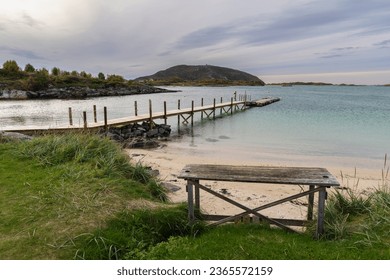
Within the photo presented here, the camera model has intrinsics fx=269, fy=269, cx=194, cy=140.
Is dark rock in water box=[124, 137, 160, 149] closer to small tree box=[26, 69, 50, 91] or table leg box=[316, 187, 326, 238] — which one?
table leg box=[316, 187, 326, 238]

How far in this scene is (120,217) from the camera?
165 inches

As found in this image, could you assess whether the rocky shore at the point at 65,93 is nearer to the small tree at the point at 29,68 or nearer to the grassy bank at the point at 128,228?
the small tree at the point at 29,68

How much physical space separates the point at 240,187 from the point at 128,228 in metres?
4.79

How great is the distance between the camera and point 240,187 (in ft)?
26.7

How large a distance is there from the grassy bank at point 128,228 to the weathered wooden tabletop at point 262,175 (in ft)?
2.47

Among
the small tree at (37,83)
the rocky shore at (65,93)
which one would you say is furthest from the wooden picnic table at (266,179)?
the small tree at (37,83)

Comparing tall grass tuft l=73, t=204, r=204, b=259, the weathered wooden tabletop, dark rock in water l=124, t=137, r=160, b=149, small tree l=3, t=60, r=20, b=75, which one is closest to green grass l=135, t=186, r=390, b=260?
tall grass tuft l=73, t=204, r=204, b=259

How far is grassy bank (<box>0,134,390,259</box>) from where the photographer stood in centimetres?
343

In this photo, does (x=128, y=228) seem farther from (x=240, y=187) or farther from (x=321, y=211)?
(x=240, y=187)

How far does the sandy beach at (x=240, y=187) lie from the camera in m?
6.41

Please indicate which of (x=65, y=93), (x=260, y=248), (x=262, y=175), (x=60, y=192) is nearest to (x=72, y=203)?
(x=60, y=192)

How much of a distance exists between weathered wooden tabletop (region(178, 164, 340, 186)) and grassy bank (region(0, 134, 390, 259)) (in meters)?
0.75

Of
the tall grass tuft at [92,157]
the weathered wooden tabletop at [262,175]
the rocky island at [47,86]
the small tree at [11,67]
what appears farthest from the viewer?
the small tree at [11,67]

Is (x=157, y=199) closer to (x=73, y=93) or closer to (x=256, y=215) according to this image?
(x=256, y=215)
